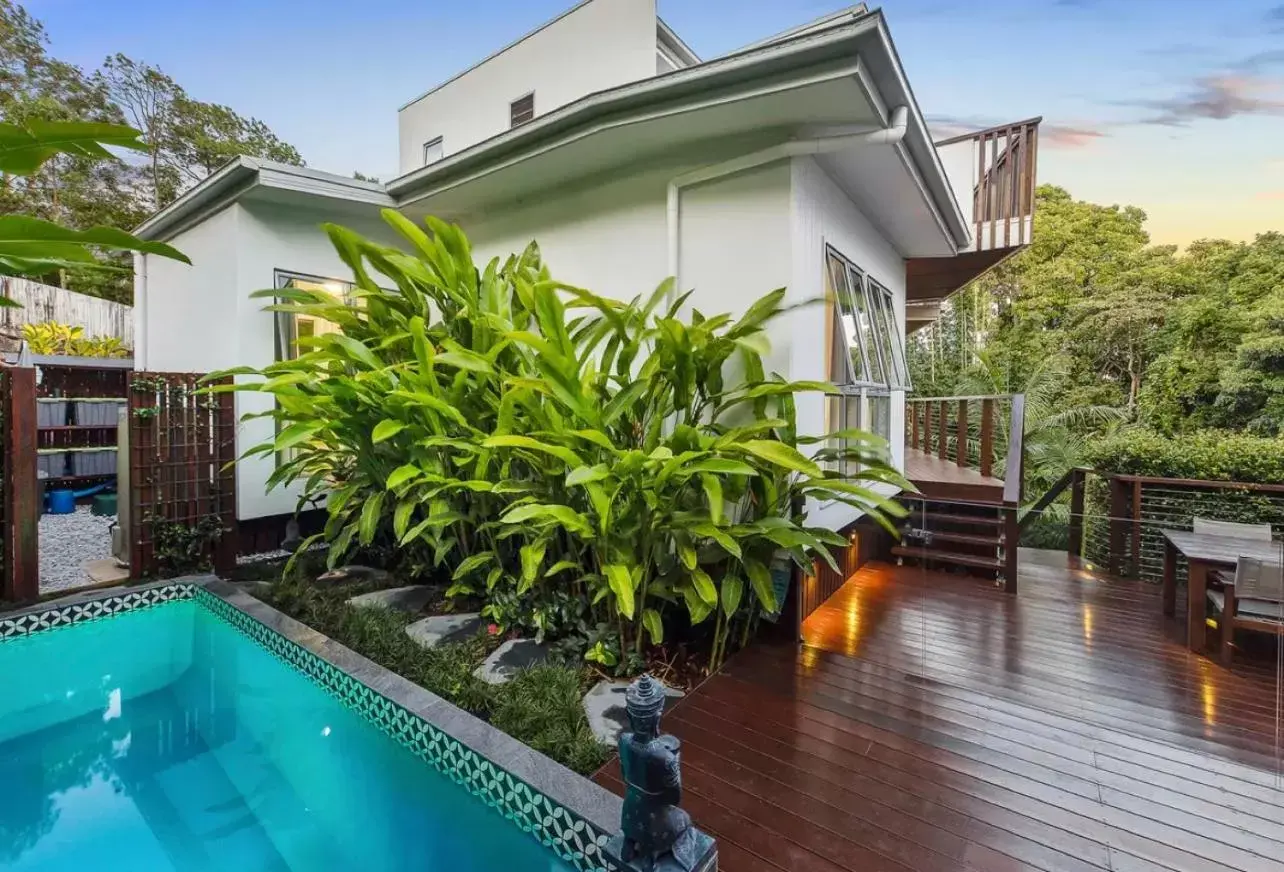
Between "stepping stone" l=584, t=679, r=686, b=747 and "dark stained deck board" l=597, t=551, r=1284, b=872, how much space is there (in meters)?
0.19

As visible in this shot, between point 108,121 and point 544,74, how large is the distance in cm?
1079

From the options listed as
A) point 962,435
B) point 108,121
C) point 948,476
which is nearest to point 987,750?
point 948,476

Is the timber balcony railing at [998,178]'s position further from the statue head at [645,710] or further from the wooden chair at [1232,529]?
the statue head at [645,710]

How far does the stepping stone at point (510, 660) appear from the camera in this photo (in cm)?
290

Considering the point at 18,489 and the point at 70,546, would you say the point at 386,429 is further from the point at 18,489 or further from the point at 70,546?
the point at 70,546

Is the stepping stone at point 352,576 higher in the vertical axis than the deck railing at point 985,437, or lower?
lower

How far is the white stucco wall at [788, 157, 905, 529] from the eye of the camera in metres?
3.36

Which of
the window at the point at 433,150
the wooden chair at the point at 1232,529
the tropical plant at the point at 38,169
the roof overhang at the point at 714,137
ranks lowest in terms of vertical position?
the wooden chair at the point at 1232,529

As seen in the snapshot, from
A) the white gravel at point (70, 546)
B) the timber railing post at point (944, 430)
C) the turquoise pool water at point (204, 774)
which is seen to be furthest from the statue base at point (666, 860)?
the timber railing post at point (944, 430)

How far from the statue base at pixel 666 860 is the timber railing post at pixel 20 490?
15.4 ft

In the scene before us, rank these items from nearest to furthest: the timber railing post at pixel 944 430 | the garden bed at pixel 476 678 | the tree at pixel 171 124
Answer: the garden bed at pixel 476 678
the timber railing post at pixel 944 430
the tree at pixel 171 124

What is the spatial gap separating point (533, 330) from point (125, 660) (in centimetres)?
349

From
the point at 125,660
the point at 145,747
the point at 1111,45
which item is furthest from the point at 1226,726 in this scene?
the point at 1111,45

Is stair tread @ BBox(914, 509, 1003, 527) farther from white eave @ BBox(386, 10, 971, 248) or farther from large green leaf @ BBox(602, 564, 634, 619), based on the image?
large green leaf @ BBox(602, 564, 634, 619)
